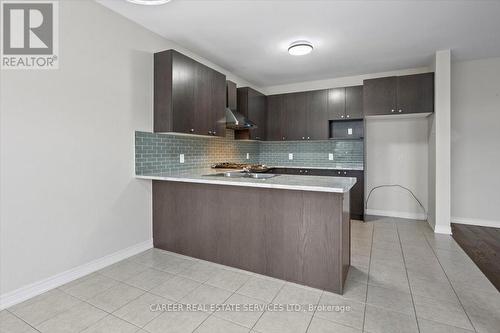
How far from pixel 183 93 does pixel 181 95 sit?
1.7 inches

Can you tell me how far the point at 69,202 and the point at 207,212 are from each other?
4.13 ft

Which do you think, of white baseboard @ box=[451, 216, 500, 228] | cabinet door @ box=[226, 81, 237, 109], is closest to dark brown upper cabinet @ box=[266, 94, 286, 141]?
cabinet door @ box=[226, 81, 237, 109]

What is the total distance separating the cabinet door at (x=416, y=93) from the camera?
380 cm

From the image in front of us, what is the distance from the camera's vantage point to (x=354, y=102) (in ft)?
14.7

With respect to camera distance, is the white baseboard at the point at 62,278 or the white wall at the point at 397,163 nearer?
the white baseboard at the point at 62,278

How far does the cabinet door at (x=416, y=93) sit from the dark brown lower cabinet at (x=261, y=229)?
8.29ft

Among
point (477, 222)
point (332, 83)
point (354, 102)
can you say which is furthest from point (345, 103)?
point (477, 222)

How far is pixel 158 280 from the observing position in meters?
2.28

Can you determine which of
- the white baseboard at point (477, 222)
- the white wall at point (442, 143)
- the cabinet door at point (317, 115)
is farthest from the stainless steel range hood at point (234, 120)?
the white baseboard at point (477, 222)

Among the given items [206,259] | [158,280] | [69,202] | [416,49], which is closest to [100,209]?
[69,202]

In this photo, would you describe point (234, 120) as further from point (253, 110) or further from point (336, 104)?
point (336, 104)

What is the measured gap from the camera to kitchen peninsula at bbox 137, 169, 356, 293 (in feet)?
6.73

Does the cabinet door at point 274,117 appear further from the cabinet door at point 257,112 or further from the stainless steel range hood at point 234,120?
the stainless steel range hood at point 234,120

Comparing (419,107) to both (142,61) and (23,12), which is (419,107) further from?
(23,12)
